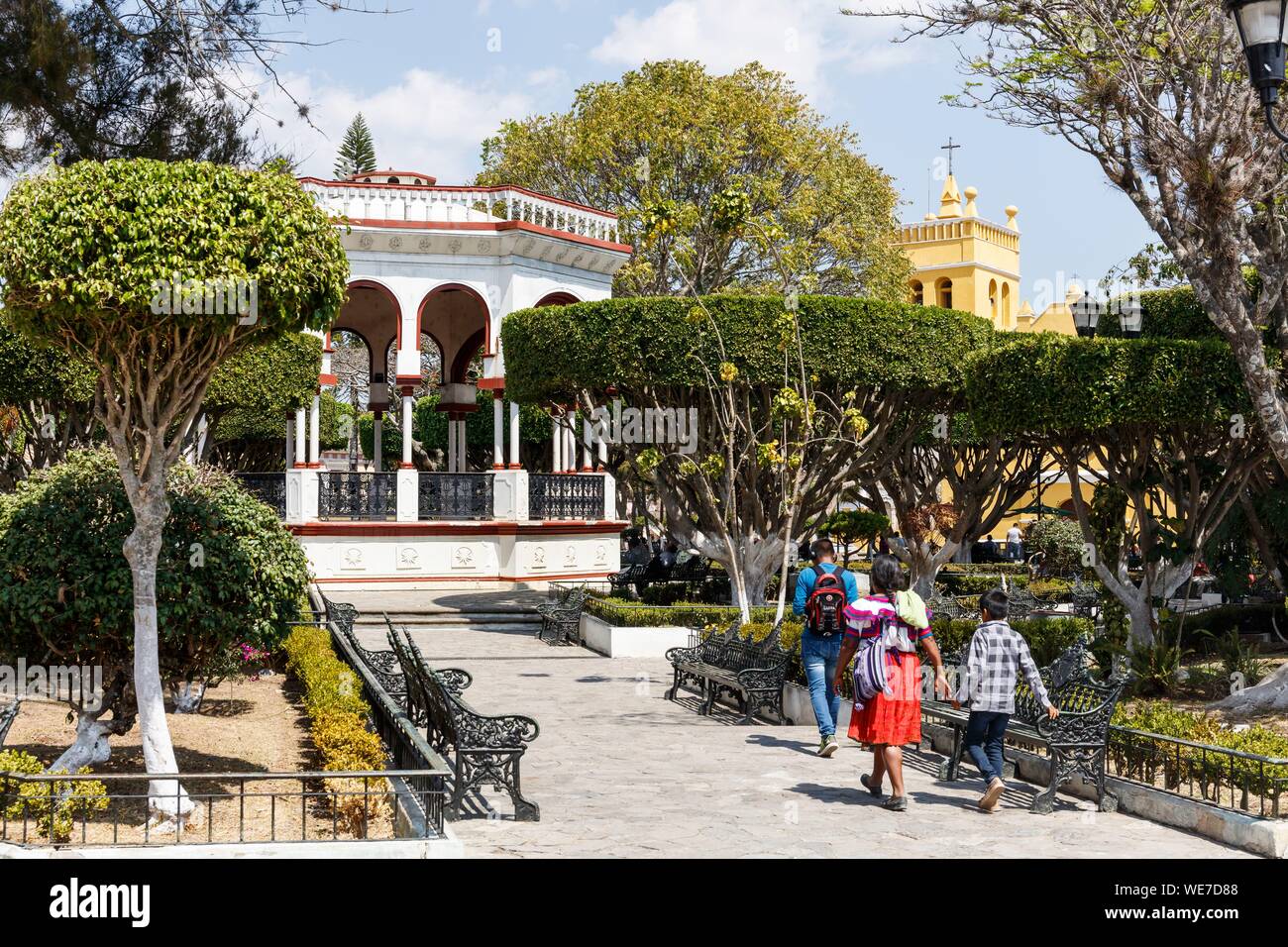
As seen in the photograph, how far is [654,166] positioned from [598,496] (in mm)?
10585

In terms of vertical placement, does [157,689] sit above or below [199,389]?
below

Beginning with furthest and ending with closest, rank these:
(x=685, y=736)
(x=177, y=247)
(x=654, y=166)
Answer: (x=654, y=166) < (x=685, y=736) < (x=177, y=247)

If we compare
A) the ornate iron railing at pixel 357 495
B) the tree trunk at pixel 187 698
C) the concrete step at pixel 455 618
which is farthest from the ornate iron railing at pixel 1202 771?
the ornate iron railing at pixel 357 495

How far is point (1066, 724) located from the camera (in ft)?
30.5

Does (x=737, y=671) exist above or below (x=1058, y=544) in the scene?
below

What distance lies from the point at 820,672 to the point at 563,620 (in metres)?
10.4

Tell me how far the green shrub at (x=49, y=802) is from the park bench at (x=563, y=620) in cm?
1332

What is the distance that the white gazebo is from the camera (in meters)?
27.4

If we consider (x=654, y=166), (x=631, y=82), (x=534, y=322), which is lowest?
(x=534, y=322)

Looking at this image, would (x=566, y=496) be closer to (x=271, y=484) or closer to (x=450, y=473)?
(x=450, y=473)

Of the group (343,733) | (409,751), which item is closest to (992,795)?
(409,751)

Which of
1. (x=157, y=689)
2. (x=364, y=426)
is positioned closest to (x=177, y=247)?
(x=157, y=689)

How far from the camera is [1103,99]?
1329 cm
